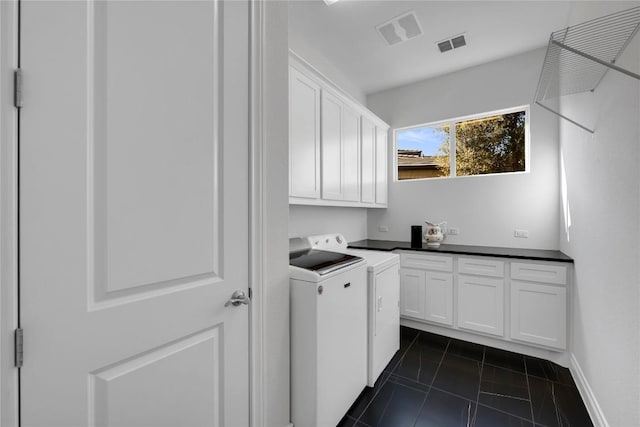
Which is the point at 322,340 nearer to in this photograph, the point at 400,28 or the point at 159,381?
the point at 159,381

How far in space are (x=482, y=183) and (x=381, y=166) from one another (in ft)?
3.82

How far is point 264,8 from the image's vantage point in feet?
4.39

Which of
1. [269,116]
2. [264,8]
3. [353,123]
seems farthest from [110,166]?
[353,123]

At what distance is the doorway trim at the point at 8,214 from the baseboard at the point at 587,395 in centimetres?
254

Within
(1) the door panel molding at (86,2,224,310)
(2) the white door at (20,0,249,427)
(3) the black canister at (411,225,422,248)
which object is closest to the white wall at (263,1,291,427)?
(2) the white door at (20,0,249,427)

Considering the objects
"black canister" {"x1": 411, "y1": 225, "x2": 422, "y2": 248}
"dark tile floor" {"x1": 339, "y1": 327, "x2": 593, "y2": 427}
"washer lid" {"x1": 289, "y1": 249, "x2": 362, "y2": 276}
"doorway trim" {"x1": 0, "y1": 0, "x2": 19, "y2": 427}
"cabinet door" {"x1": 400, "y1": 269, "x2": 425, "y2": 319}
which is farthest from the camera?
"black canister" {"x1": 411, "y1": 225, "x2": 422, "y2": 248}

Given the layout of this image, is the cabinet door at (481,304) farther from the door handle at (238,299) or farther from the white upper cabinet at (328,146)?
the door handle at (238,299)

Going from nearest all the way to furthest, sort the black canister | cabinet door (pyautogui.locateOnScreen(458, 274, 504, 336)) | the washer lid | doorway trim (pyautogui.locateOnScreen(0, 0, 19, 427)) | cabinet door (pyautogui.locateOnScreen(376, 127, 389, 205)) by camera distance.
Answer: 1. doorway trim (pyautogui.locateOnScreen(0, 0, 19, 427))
2. the washer lid
3. cabinet door (pyautogui.locateOnScreen(458, 274, 504, 336))
4. the black canister
5. cabinet door (pyautogui.locateOnScreen(376, 127, 389, 205))

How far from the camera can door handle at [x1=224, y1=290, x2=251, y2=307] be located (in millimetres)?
1189

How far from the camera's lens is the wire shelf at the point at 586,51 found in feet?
3.54

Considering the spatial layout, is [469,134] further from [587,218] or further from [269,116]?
[269,116]

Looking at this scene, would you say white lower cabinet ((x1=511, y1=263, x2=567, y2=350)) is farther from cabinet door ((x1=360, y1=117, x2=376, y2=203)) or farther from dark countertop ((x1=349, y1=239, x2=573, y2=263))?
cabinet door ((x1=360, y1=117, x2=376, y2=203))

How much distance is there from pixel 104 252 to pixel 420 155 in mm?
3521

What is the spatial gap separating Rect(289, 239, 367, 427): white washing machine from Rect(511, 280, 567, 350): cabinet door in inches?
64.9
